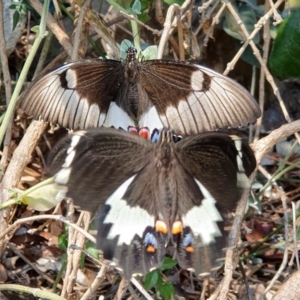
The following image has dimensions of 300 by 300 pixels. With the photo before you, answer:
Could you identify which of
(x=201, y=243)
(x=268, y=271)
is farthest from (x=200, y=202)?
(x=268, y=271)

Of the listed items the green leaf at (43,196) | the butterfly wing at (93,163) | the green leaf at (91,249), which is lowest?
the green leaf at (91,249)

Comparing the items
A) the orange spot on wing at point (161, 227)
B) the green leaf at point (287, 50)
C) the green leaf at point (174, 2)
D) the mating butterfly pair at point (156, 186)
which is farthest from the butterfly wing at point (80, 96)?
the green leaf at point (287, 50)

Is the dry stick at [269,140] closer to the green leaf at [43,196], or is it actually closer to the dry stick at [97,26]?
the green leaf at [43,196]

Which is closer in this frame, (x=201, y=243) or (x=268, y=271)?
(x=201, y=243)

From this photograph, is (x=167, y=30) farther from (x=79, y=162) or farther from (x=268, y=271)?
(x=268, y=271)

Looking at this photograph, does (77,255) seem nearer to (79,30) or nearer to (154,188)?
(154,188)

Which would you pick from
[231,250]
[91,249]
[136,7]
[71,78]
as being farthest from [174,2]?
[231,250]

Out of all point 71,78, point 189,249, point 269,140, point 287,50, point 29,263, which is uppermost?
point 287,50

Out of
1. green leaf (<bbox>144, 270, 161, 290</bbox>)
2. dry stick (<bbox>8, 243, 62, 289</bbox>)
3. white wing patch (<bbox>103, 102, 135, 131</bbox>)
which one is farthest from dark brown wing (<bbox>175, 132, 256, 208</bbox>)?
dry stick (<bbox>8, 243, 62, 289</bbox>)
